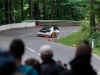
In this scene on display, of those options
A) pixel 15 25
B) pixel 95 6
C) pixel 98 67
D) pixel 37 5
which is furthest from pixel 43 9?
pixel 98 67

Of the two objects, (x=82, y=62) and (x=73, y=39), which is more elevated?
(x=82, y=62)

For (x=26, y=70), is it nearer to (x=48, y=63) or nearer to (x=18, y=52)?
(x=18, y=52)

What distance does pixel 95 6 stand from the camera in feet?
88.9

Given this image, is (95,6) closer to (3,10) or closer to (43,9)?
(3,10)

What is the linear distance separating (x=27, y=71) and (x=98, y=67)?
1335cm

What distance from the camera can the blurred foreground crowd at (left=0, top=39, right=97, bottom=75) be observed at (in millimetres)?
3440

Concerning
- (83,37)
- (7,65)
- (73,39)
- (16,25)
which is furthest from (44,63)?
(16,25)

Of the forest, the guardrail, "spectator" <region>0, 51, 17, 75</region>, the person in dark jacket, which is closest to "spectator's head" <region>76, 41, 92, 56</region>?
the person in dark jacket

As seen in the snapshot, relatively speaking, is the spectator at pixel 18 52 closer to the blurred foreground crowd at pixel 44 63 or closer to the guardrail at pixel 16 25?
the blurred foreground crowd at pixel 44 63

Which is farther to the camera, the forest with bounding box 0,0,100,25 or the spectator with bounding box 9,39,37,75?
Answer: the forest with bounding box 0,0,100,25

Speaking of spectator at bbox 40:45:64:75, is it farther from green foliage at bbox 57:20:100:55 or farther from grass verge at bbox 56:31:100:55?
grass verge at bbox 56:31:100:55

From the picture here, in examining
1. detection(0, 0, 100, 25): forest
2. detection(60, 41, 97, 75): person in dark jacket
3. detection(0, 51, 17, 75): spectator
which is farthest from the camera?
detection(0, 0, 100, 25): forest

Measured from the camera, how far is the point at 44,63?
5680 millimetres

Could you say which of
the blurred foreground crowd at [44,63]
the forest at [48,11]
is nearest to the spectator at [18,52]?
the blurred foreground crowd at [44,63]
